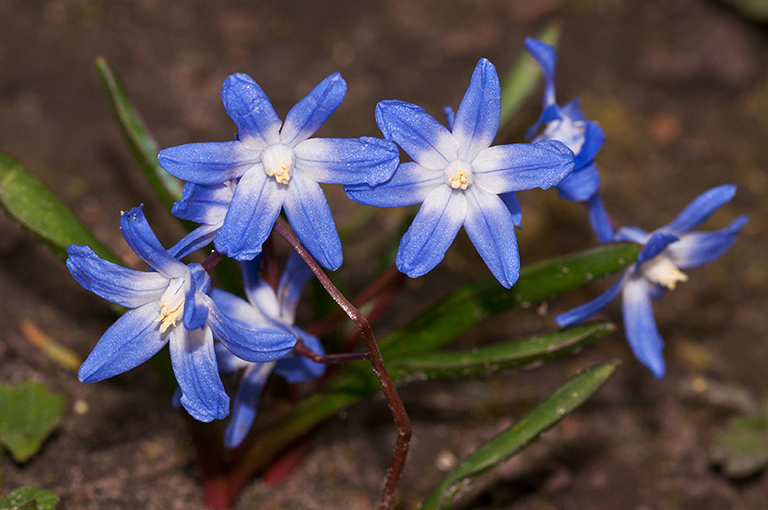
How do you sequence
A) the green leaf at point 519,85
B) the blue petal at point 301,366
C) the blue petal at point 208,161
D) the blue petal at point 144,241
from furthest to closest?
the green leaf at point 519,85
the blue petal at point 301,366
the blue petal at point 208,161
the blue petal at point 144,241

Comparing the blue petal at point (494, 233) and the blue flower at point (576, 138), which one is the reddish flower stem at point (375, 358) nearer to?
the blue petal at point (494, 233)

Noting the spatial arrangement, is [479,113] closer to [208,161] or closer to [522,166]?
[522,166]

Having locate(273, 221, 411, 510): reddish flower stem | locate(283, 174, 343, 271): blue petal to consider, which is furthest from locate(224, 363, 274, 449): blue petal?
locate(283, 174, 343, 271): blue petal

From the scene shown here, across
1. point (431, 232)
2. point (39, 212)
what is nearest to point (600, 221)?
point (431, 232)

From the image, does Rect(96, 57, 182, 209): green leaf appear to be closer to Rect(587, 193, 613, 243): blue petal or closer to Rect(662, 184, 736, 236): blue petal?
Rect(587, 193, 613, 243): blue petal

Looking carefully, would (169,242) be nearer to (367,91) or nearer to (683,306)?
(367,91)

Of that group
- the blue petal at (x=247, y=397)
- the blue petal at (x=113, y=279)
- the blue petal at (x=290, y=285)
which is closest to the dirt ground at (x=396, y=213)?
the blue petal at (x=247, y=397)

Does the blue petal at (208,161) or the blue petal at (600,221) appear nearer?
the blue petal at (208,161)
